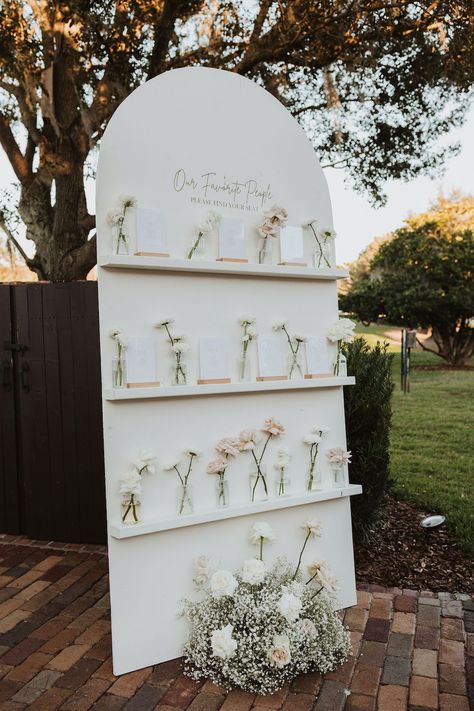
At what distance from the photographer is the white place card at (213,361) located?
108 inches

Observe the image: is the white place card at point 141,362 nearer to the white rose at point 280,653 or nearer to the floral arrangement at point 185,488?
the floral arrangement at point 185,488

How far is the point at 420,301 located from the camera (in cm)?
1461

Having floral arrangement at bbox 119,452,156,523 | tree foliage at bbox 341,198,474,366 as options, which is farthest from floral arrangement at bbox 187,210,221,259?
tree foliage at bbox 341,198,474,366

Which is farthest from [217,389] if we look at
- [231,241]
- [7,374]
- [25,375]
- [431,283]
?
[431,283]

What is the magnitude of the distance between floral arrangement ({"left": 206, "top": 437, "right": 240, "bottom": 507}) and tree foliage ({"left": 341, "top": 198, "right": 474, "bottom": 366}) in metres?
12.7

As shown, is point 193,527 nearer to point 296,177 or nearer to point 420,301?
point 296,177

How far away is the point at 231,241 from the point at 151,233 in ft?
1.34

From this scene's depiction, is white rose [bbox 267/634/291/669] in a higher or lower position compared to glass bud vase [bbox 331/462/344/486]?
lower

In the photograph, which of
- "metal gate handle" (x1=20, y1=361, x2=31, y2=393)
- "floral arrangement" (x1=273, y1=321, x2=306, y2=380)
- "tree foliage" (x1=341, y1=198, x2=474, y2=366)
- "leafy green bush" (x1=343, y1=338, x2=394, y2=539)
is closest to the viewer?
"floral arrangement" (x1=273, y1=321, x2=306, y2=380)

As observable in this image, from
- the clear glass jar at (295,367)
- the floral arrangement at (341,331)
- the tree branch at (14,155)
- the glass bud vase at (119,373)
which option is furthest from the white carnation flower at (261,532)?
the tree branch at (14,155)

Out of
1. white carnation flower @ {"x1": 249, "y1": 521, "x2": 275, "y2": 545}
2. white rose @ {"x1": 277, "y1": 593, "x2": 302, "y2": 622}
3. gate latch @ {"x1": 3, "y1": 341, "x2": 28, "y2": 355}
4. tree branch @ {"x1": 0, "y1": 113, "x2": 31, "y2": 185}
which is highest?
tree branch @ {"x1": 0, "y1": 113, "x2": 31, "y2": 185}

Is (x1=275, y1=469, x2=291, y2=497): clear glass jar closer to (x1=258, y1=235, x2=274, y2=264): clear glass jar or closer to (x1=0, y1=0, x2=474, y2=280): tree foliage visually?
(x1=258, y1=235, x2=274, y2=264): clear glass jar

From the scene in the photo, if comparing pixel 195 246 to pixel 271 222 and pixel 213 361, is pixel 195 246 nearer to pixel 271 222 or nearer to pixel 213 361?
pixel 271 222

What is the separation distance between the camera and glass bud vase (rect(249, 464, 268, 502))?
2.88 metres
